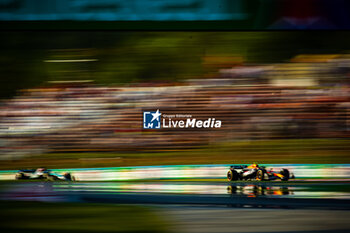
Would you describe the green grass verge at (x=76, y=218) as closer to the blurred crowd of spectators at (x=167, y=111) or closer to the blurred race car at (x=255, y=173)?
the blurred crowd of spectators at (x=167, y=111)

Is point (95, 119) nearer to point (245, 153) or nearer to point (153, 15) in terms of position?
point (153, 15)

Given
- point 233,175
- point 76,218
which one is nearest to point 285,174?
point 233,175

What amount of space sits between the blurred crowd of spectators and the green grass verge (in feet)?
4.99

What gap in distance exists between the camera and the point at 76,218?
14.0 ft

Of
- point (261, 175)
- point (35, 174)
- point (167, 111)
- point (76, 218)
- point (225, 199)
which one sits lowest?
point (76, 218)

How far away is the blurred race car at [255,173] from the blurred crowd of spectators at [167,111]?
0.50 meters

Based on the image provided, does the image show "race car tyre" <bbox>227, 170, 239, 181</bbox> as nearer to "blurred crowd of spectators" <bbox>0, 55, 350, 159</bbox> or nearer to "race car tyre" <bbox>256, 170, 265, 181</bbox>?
"race car tyre" <bbox>256, 170, 265, 181</bbox>

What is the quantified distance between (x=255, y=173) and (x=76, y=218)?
10.2ft

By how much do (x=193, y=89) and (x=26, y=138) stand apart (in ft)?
9.42

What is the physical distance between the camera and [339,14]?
6051mm

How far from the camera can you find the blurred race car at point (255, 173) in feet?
20.3

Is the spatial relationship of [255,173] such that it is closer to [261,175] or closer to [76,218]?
[261,175]

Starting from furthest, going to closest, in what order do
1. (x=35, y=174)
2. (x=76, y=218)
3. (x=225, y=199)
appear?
(x=35, y=174) → (x=225, y=199) → (x=76, y=218)

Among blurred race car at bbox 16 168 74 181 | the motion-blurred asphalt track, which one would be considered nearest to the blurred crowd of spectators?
blurred race car at bbox 16 168 74 181
